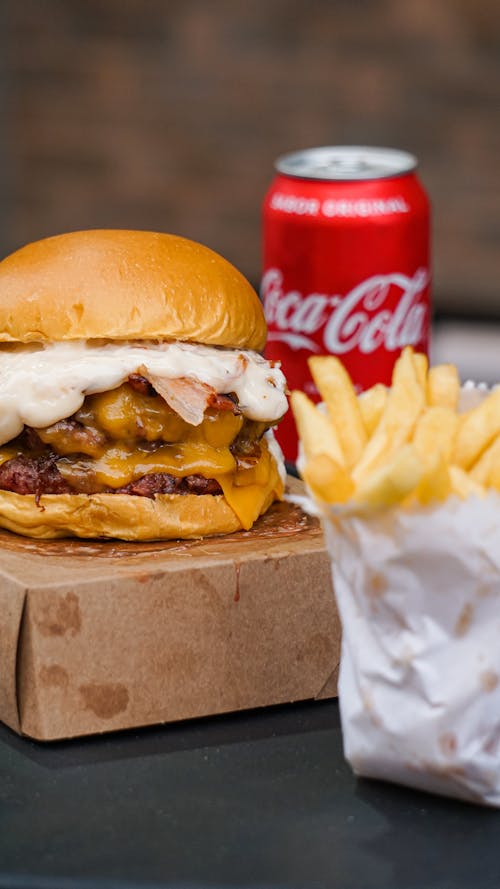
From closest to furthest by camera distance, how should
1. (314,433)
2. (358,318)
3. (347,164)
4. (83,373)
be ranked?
(314,433)
(83,373)
(358,318)
(347,164)

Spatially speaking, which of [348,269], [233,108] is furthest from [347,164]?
[233,108]

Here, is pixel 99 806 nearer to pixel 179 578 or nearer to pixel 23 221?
pixel 179 578

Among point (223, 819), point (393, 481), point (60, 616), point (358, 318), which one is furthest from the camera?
point (358, 318)

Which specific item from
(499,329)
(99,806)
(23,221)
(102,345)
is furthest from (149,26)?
(99,806)

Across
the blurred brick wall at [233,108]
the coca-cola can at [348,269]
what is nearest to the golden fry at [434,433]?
the coca-cola can at [348,269]

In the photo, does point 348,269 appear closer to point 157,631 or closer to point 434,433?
point 157,631

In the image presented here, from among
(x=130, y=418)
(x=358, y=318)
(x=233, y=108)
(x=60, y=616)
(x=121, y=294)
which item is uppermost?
(x=121, y=294)

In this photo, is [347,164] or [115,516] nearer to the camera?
[115,516]

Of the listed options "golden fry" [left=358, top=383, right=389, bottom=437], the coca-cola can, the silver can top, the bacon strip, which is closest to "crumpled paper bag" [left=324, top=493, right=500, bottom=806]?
Answer: "golden fry" [left=358, top=383, right=389, bottom=437]
